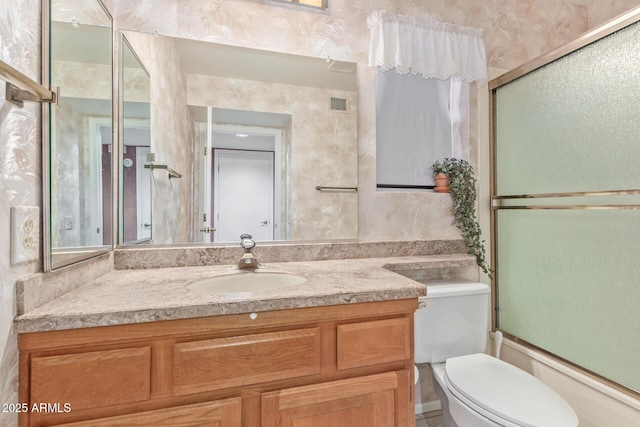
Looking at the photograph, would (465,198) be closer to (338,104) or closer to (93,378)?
(338,104)

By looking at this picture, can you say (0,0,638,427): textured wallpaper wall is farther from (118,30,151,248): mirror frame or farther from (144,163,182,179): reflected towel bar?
(144,163,182,179): reflected towel bar

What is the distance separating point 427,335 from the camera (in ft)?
4.71

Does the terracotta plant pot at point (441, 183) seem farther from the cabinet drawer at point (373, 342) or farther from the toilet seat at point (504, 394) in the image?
the cabinet drawer at point (373, 342)

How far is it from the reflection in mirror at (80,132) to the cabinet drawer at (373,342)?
851mm

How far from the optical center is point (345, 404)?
0.92m

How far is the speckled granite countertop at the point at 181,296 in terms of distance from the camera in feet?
2.40

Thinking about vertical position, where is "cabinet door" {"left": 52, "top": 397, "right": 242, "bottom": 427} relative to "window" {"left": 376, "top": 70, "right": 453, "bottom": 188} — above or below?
below

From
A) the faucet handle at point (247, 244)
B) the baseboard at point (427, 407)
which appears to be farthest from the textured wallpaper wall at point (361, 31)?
the baseboard at point (427, 407)

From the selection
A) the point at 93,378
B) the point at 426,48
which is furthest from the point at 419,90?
the point at 93,378

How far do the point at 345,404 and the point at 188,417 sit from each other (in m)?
0.43

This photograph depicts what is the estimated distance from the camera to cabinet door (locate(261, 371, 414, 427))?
0.86 metres

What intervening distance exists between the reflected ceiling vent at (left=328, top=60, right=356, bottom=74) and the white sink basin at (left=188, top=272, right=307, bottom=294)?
1036mm

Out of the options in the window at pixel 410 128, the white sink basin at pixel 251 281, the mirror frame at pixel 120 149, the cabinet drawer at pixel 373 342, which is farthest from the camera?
the window at pixel 410 128

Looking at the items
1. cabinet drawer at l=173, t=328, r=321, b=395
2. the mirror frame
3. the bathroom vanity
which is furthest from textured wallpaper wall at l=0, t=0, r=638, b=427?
cabinet drawer at l=173, t=328, r=321, b=395
